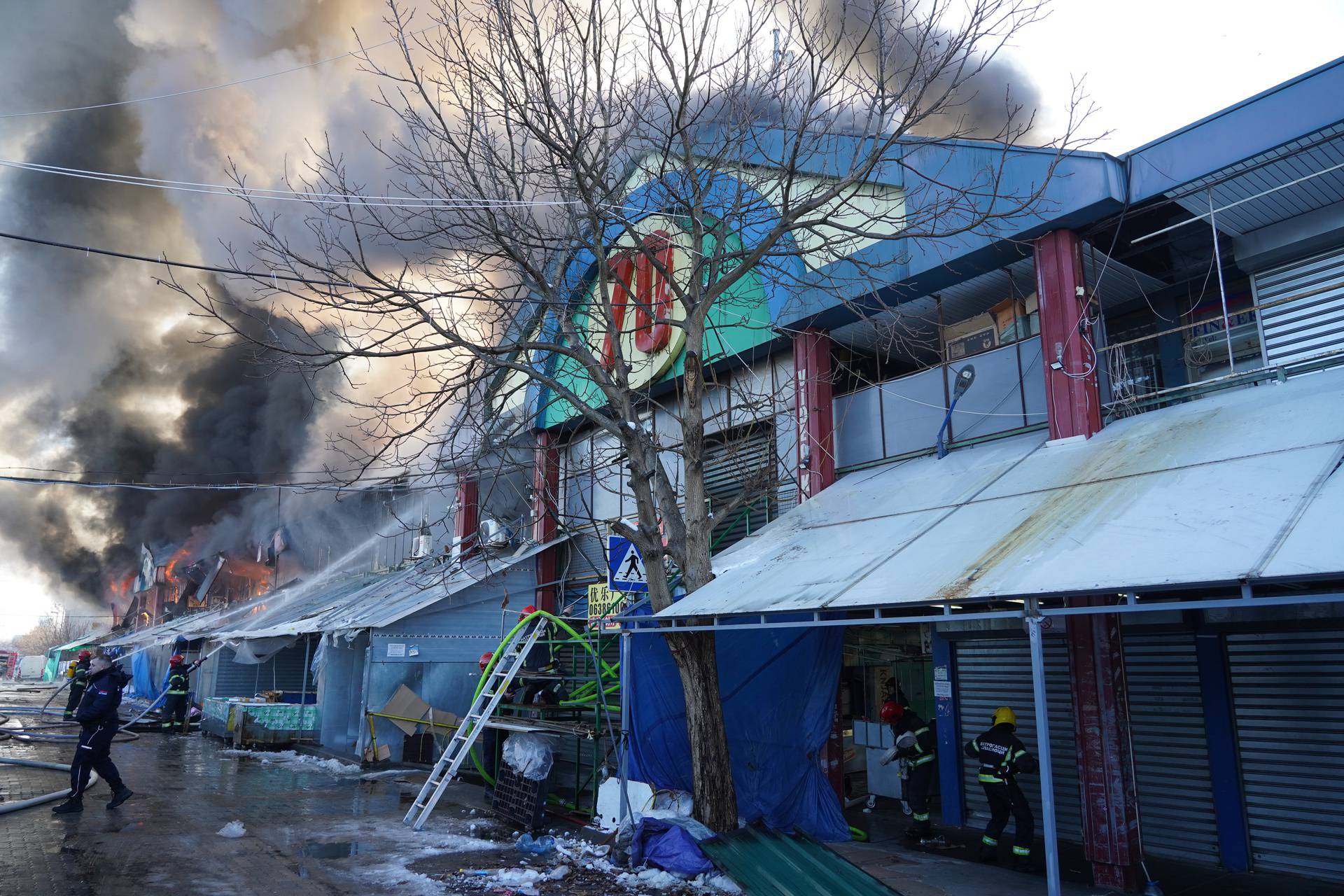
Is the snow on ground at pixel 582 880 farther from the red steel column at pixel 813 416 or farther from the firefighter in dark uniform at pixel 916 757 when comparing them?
the red steel column at pixel 813 416

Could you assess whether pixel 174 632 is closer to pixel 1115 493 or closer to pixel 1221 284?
pixel 1115 493

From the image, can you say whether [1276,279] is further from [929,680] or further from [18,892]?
[18,892]

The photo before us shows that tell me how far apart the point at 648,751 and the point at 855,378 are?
6471 millimetres

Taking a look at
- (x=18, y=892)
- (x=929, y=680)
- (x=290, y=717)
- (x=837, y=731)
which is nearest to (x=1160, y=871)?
(x=837, y=731)

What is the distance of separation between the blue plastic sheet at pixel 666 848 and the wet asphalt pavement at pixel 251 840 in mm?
530

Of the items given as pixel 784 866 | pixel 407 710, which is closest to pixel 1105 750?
pixel 784 866

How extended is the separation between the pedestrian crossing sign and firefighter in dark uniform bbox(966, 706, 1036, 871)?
3.90 meters

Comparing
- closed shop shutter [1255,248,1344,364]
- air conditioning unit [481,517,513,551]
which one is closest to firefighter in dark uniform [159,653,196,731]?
air conditioning unit [481,517,513,551]

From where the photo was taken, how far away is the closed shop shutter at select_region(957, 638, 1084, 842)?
31.0 feet

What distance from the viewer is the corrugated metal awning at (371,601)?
52.1ft

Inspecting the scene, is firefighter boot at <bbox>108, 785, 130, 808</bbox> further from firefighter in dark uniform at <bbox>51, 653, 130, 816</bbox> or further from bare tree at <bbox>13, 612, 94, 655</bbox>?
bare tree at <bbox>13, 612, 94, 655</bbox>

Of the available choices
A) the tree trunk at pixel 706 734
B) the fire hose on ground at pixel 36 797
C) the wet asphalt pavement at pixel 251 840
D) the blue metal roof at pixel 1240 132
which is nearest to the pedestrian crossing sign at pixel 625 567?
the tree trunk at pixel 706 734

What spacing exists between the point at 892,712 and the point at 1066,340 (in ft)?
15.8

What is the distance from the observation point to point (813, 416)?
12.2m
